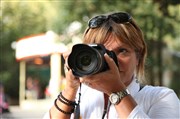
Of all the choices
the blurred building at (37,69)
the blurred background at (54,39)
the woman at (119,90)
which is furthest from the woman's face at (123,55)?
the blurred building at (37,69)

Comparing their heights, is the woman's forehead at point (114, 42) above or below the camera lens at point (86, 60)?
above

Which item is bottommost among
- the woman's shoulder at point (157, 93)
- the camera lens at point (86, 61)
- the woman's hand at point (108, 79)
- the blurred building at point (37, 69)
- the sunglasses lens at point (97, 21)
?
the blurred building at point (37, 69)

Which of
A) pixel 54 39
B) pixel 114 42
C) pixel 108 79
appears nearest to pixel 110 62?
pixel 108 79

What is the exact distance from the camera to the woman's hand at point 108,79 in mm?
1273

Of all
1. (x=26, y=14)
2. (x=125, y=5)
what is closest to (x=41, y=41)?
(x=26, y=14)

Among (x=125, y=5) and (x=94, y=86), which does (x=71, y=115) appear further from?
(x=125, y=5)

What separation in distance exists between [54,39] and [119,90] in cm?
822

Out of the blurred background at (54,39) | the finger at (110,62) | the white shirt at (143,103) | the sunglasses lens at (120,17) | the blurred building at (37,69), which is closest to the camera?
the finger at (110,62)

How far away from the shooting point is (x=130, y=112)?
1.30 m

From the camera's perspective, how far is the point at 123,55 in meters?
1.40

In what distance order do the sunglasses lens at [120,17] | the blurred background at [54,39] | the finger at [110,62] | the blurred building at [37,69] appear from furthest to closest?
the blurred building at [37,69], the blurred background at [54,39], the sunglasses lens at [120,17], the finger at [110,62]

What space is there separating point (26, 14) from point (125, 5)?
8.35 metres

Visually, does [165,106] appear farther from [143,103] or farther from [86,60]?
[86,60]

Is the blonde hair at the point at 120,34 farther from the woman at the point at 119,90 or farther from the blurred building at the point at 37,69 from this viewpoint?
the blurred building at the point at 37,69
